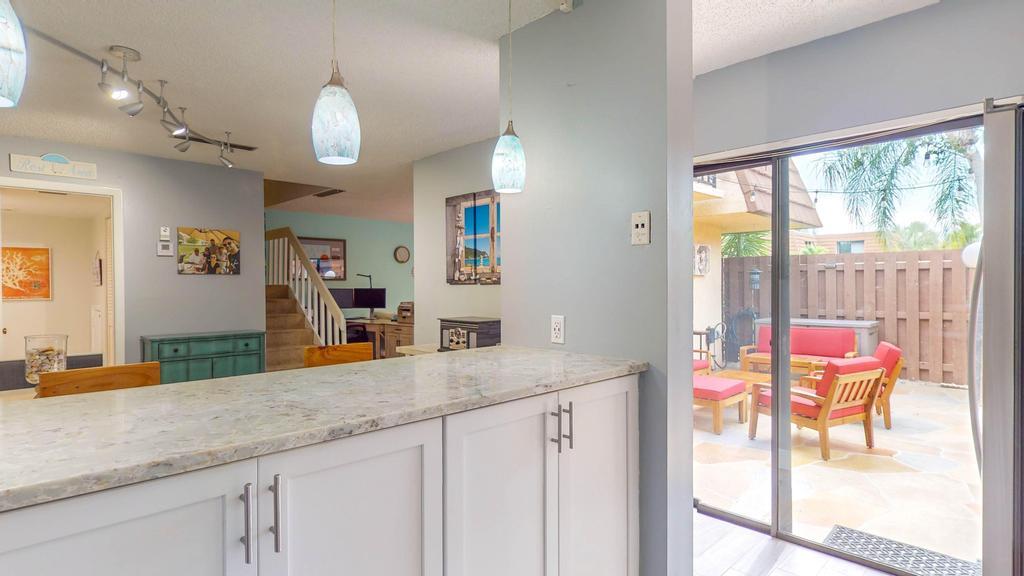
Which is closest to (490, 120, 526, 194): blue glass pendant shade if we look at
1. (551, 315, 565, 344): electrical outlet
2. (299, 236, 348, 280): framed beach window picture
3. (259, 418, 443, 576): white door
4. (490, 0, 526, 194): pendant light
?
(490, 0, 526, 194): pendant light

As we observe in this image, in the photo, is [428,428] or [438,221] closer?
[428,428]

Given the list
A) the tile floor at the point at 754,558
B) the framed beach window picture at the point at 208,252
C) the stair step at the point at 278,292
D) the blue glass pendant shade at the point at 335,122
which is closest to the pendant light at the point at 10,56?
the blue glass pendant shade at the point at 335,122

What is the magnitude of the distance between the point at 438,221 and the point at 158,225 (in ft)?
8.28

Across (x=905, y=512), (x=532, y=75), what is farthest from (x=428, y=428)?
(x=905, y=512)

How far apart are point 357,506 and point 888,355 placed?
261 cm

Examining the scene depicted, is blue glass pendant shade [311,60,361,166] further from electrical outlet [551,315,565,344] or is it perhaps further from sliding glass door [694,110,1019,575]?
sliding glass door [694,110,1019,575]

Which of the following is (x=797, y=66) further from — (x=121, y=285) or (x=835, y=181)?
(x=121, y=285)

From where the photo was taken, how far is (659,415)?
1837mm

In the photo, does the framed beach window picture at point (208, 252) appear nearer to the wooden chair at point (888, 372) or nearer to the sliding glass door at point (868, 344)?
the sliding glass door at point (868, 344)

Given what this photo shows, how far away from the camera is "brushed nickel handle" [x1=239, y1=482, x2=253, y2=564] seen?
0.96m

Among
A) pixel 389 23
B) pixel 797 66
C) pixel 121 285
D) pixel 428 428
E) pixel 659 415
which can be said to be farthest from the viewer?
pixel 121 285

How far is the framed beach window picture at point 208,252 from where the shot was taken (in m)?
4.78

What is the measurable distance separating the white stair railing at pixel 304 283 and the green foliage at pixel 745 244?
4879 millimetres

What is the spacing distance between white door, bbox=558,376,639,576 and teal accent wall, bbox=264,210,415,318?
7.72m
